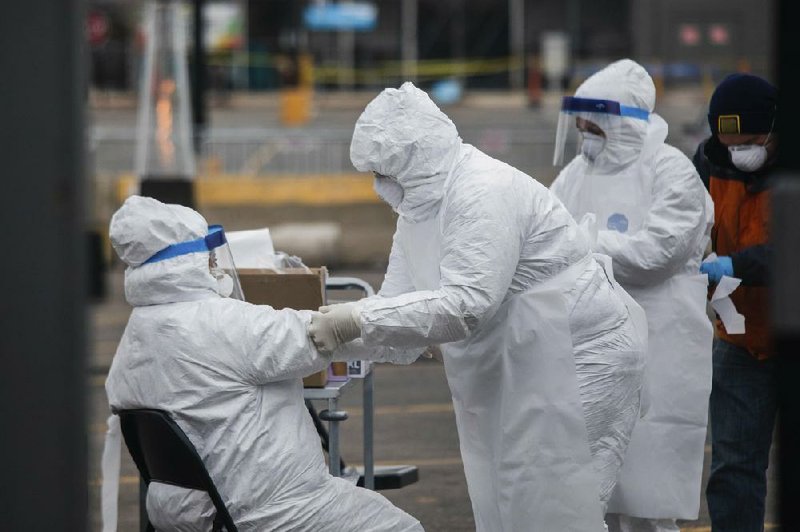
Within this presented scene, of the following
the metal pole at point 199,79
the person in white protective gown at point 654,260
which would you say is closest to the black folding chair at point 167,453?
the person in white protective gown at point 654,260

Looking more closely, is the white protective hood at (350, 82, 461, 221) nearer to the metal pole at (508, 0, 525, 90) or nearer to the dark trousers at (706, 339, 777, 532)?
the dark trousers at (706, 339, 777, 532)

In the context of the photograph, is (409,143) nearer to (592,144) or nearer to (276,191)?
(592,144)

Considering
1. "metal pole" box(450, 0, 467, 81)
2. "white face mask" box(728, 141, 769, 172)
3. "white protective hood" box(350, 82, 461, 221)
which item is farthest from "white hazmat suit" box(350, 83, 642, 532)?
"metal pole" box(450, 0, 467, 81)

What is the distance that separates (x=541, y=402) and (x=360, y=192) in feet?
43.8

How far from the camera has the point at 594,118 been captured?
5.42 meters

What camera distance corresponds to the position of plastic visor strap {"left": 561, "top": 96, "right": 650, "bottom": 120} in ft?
17.6

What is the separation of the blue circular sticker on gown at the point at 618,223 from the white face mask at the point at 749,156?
52 cm

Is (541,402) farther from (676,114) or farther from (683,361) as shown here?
(676,114)

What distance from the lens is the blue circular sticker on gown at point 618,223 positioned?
17.7 feet

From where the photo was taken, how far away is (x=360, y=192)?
17359mm

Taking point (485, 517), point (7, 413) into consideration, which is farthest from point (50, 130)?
point (485, 517)

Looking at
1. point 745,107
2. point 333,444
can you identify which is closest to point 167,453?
point 333,444

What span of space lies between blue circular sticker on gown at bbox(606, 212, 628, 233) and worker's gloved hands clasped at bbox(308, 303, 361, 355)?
1810 mm

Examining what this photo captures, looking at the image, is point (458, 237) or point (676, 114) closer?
point (458, 237)
